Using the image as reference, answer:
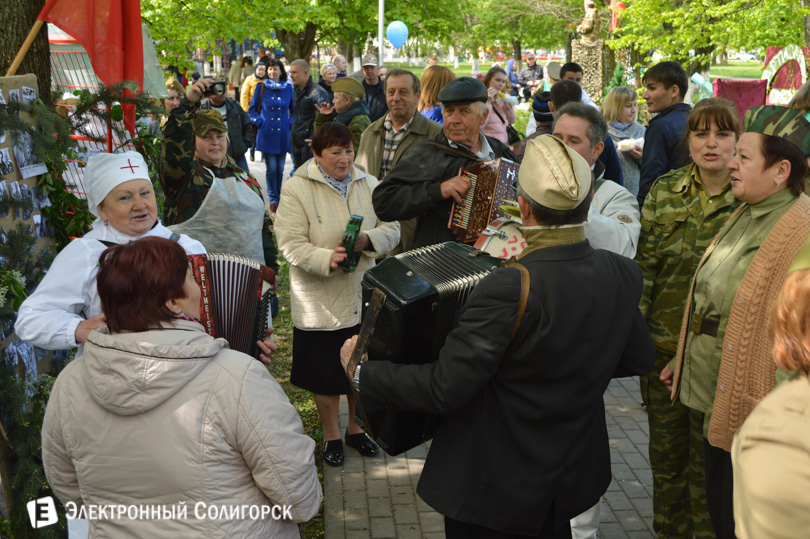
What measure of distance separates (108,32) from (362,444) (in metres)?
3.16

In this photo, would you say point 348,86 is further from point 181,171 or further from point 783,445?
point 783,445

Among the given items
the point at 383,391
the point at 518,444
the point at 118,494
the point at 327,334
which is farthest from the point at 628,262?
the point at 327,334

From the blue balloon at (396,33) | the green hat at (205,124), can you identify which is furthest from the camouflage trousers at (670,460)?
the blue balloon at (396,33)

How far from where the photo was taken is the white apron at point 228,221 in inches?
180

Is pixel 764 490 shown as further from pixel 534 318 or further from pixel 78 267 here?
pixel 78 267

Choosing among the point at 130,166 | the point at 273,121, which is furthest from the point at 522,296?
the point at 273,121

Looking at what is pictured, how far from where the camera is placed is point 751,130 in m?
3.18

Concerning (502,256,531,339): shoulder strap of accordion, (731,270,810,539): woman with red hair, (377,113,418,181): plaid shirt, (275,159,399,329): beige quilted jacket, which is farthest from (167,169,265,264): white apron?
(731,270,810,539): woman with red hair

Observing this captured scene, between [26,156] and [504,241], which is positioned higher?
[26,156]

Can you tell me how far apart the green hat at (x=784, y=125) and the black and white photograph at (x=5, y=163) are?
11.1 ft

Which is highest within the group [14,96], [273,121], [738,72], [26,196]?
[738,72]

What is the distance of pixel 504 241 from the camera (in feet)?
11.0

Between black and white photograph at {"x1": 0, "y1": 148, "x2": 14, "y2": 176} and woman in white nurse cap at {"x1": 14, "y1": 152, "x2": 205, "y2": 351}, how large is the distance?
38cm

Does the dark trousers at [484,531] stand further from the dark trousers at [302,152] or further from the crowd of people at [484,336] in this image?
the dark trousers at [302,152]
